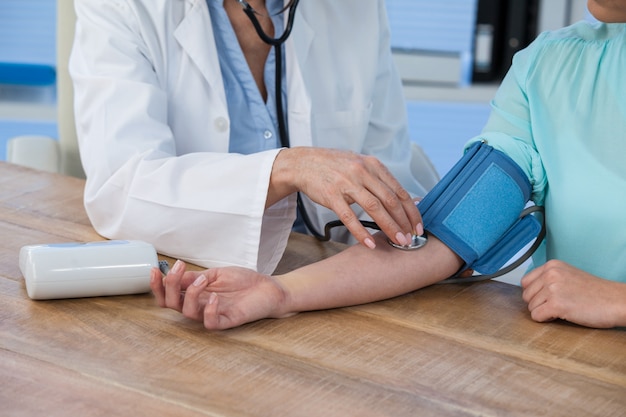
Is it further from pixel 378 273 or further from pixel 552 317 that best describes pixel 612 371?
pixel 378 273

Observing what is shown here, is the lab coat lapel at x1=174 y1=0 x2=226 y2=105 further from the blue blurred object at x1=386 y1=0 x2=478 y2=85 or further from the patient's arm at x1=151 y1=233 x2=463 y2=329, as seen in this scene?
the blue blurred object at x1=386 y1=0 x2=478 y2=85

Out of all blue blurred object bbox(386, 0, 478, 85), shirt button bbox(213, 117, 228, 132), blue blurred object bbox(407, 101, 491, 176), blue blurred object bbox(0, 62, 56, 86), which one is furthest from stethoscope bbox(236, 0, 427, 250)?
blue blurred object bbox(386, 0, 478, 85)

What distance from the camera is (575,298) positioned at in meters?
1.08

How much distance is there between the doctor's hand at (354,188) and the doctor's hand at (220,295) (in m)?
0.14

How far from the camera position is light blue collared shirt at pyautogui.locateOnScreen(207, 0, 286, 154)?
5.21 feet

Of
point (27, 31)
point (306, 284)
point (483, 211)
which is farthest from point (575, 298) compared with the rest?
point (27, 31)

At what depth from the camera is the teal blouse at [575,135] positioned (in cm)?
124

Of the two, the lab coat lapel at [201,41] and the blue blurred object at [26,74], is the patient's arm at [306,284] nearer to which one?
the lab coat lapel at [201,41]

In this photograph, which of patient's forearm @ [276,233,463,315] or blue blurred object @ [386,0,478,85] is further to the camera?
blue blurred object @ [386,0,478,85]

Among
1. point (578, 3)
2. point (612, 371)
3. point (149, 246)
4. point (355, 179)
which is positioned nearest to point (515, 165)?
point (355, 179)

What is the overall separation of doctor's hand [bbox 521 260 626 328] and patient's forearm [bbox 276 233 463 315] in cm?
13

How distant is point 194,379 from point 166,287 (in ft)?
0.56

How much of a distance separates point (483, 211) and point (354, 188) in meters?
0.21

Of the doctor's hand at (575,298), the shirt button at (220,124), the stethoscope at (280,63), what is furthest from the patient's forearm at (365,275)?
the shirt button at (220,124)
